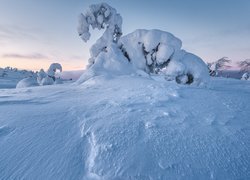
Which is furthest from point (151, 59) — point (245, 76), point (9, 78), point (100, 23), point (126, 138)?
point (9, 78)

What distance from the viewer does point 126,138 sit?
2.44 m

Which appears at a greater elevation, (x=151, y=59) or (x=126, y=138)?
(x=151, y=59)

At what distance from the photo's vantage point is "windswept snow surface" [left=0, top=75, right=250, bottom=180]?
2.03m

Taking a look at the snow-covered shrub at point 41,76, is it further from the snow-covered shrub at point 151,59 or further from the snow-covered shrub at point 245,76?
the snow-covered shrub at point 245,76

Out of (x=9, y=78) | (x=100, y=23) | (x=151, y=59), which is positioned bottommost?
(x=9, y=78)

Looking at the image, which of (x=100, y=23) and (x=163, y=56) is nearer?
(x=163, y=56)

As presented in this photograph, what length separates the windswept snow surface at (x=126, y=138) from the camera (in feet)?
6.66

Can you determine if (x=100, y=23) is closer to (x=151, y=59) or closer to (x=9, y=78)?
(x=151, y=59)

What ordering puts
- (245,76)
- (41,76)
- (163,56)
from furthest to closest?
(245,76)
(41,76)
(163,56)

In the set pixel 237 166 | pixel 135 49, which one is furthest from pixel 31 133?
pixel 135 49

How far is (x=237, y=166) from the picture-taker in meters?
2.15

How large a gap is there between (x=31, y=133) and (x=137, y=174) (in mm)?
1336

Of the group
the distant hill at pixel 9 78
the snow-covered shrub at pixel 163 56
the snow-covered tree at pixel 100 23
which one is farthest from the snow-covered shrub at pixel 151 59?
the distant hill at pixel 9 78

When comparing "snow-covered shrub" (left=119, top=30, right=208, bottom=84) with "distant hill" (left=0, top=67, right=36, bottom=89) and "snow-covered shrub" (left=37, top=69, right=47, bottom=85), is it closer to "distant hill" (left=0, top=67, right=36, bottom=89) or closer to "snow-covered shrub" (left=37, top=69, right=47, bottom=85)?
"snow-covered shrub" (left=37, top=69, right=47, bottom=85)
